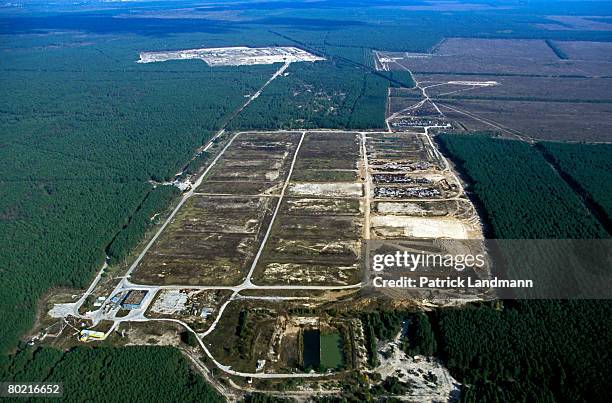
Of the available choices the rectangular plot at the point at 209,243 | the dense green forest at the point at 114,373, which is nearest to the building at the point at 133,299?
the rectangular plot at the point at 209,243

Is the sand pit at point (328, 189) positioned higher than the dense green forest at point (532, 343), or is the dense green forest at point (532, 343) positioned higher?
the sand pit at point (328, 189)

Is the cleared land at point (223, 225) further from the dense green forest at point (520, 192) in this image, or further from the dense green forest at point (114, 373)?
the dense green forest at point (520, 192)

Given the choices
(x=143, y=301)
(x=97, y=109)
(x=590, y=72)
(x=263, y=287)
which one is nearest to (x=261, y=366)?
(x=263, y=287)

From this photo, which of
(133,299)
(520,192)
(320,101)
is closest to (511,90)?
(320,101)

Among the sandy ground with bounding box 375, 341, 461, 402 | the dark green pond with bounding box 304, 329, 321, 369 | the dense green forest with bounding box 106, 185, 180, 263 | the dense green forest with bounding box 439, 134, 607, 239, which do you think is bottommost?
the sandy ground with bounding box 375, 341, 461, 402

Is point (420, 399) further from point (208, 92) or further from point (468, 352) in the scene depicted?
point (208, 92)

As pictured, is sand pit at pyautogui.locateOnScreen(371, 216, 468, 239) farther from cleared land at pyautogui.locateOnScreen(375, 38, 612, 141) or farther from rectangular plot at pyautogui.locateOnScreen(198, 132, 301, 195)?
cleared land at pyautogui.locateOnScreen(375, 38, 612, 141)

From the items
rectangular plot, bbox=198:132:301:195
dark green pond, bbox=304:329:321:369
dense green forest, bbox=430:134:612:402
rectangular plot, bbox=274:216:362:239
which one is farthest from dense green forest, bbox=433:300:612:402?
rectangular plot, bbox=198:132:301:195
